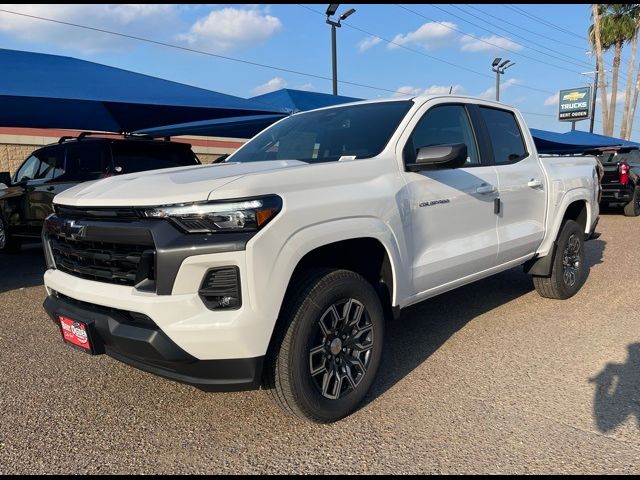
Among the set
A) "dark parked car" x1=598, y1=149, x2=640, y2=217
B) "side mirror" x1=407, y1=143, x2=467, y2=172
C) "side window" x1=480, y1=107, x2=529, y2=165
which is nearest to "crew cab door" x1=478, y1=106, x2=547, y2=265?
"side window" x1=480, y1=107, x2=529, y2=165

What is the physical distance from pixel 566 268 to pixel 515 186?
1.50 metres

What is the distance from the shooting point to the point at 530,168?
4535mm

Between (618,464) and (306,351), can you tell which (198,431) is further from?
(618,464)

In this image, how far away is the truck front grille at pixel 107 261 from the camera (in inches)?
93.6

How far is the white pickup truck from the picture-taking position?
2.30 m

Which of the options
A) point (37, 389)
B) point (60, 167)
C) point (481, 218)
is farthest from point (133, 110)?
point (481, 218)

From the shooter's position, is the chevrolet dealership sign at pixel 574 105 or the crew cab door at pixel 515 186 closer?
the crew cab door at pixel 515 186

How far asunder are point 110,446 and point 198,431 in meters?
0.45

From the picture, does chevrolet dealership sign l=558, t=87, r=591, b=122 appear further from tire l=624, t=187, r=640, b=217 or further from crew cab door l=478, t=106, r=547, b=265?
crew cab door l=478, t=106, r=547, b=265

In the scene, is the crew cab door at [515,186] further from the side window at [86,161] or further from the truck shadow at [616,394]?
the side window at [86,161]

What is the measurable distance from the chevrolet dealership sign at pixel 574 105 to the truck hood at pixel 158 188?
139 ft

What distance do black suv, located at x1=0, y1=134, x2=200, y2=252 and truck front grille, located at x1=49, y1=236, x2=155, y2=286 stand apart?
12.8 feet

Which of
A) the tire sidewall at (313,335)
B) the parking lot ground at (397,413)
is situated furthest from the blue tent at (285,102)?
the tire sidewall at (313,335)

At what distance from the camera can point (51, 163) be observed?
23.8 ft
